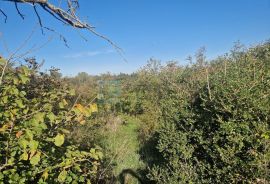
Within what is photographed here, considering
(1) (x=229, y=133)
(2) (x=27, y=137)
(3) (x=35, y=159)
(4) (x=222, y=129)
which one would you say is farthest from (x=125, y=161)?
(2) (x=27, y=137)

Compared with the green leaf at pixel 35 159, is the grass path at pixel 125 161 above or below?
below

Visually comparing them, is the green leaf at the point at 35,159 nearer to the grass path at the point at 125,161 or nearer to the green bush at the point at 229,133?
the green bush at the point at 229,133

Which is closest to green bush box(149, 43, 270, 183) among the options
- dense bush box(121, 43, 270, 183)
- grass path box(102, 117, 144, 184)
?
dense bush box(121, 43, 270, 183)

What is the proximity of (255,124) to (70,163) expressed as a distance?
393 cm

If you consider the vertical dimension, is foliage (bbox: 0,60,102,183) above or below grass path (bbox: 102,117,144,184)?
above

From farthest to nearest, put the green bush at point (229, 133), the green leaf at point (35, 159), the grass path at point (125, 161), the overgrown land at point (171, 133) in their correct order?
the grass path at point (125, 161) → the green bush at point (229, 133) → the overgrown land at point (171, 133) → the green leaf at point (35, 159)

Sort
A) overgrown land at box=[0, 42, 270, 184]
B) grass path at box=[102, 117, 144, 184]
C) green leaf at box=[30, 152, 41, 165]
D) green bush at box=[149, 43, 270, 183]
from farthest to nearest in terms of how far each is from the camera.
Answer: grass path at box=[102, 117, 144, 184] < green bush at box=[149, 43, 270, 183] < overgrown land at box=[0, 42, 270, 184] < green leaf at box=[30, 152, 41, 165]

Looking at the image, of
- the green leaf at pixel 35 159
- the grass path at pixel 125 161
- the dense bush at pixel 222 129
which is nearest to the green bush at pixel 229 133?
the dense bush at pixel 222 129

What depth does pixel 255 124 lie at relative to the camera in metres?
6.26

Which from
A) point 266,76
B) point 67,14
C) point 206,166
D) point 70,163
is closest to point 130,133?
point 206,166

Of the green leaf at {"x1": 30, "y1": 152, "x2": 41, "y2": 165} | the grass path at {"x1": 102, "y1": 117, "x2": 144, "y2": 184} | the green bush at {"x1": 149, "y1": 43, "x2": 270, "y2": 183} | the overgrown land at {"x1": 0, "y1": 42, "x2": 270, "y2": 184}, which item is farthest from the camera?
the grass path at {"x1": 102, "y1": 117, "x2": 144, "y2": 184}

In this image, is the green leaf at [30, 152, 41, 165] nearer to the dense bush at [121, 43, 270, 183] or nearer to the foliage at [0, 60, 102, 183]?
the foliage at [0, 60, 102, 183]

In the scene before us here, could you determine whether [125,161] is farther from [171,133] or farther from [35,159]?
[35,159]

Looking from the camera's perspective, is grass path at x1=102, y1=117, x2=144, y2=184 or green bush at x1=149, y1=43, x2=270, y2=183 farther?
grass path at x1=102, y1=117, x2=144, y2=184
